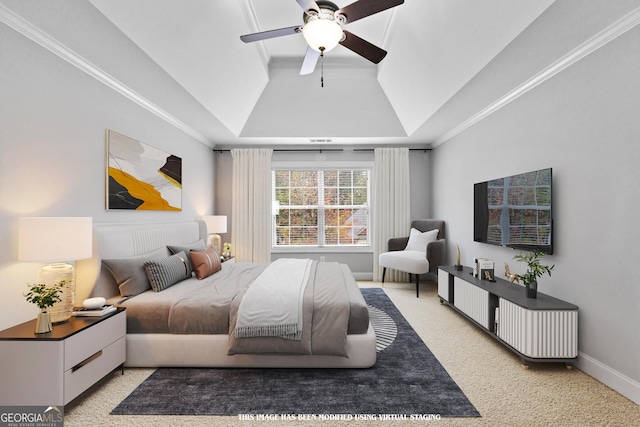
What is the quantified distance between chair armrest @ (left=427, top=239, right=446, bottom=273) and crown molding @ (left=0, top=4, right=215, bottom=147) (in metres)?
4.07

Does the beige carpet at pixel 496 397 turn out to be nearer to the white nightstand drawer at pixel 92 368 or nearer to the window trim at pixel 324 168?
the white nightstand drawer at pixel 92 368

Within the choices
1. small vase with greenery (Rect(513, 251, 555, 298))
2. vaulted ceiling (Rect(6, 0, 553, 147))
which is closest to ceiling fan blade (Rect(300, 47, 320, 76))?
vaulted ceiling (Rect(6, 0, 553, 147))

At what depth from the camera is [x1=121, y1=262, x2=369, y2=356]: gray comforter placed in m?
2.30

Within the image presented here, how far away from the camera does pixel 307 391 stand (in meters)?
2.14

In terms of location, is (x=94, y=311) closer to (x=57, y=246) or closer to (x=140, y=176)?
(x=57, y=246)

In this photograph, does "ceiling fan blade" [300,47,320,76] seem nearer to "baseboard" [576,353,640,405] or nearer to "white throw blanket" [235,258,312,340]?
"white throw blanket" [235,258,312,340]

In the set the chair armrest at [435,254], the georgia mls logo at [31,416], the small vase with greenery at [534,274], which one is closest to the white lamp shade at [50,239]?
the georgia mls logo at [31,416]

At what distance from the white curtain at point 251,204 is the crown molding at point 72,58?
68.0 inches

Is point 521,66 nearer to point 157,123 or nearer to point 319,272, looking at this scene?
point 319,272

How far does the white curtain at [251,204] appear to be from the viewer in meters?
5.52

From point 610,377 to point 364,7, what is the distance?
304cm

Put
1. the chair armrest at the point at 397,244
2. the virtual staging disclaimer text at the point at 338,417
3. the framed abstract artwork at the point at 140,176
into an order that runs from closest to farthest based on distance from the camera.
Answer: the virtual staging disclaimer text at the point at 338,417 < the framed abstract artwork at the point at 140,176 < the chair armrest at the point at 397,244

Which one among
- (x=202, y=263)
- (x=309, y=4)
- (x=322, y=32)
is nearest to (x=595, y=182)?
(x=322, y=32)

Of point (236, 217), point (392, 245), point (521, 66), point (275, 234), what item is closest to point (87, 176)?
point (236, 217)
